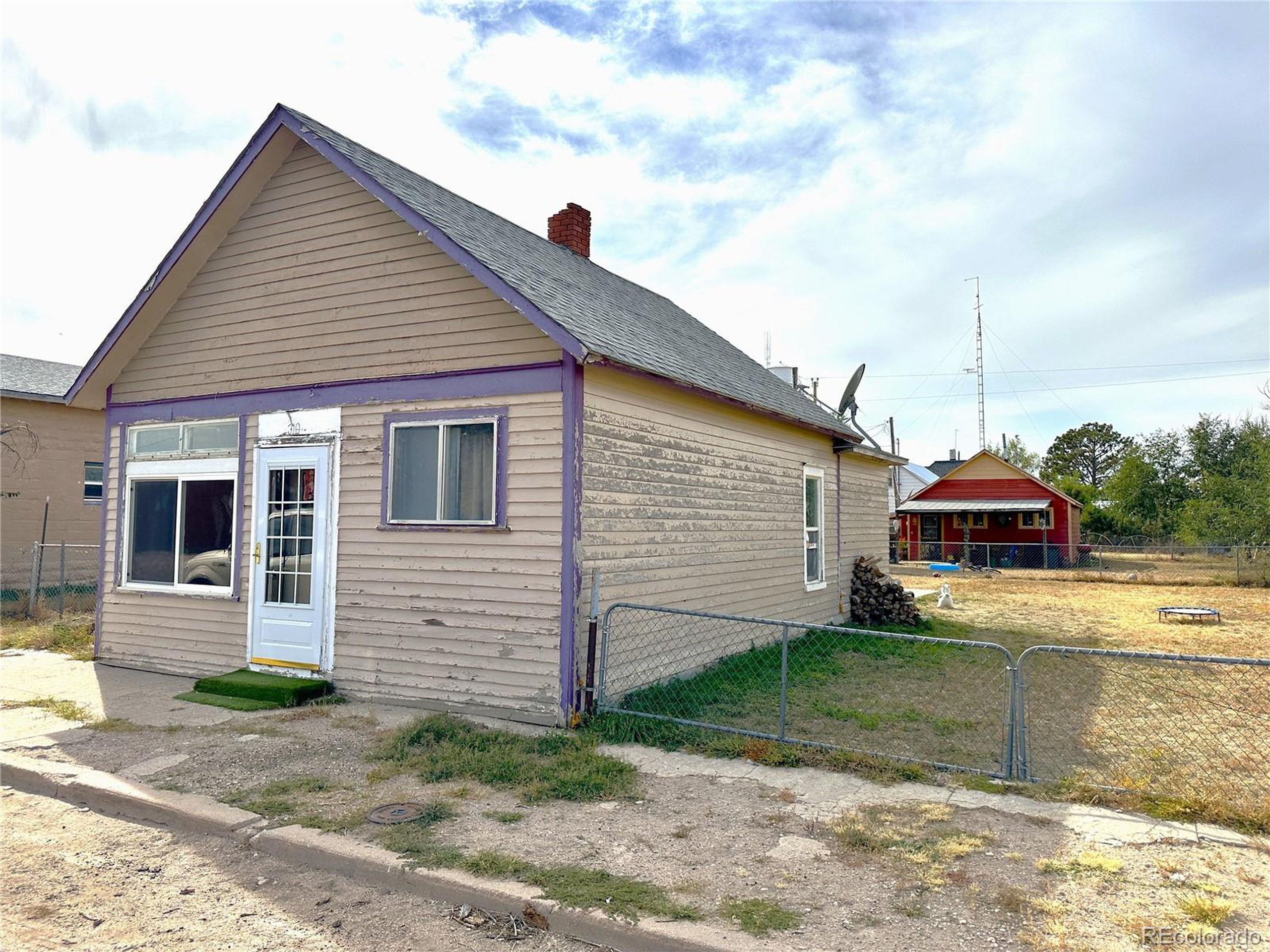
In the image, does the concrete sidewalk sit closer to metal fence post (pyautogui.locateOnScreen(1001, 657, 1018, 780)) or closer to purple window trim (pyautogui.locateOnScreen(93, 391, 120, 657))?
purple window trim (pyautogui.locateOnScreen(93, 391, 120, 657))

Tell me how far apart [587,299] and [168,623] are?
654 cm

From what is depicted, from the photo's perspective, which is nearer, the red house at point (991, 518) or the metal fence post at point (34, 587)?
the metal fence post at point (34, 587)

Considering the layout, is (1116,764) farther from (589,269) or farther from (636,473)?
(589,269)

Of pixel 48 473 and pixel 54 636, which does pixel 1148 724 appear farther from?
pixel 48 473

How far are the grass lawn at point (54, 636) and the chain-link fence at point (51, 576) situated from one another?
1.69m

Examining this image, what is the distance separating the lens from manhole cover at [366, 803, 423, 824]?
5.03 meters

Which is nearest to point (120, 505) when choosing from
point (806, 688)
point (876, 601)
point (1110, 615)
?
point (806, 688)

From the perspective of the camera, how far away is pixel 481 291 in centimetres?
787

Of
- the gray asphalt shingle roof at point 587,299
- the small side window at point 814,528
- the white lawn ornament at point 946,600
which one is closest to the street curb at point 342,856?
the gray asphalt shingle roof at point 587,299

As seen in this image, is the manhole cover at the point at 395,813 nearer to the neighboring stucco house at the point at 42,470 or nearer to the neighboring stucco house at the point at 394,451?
the neighboring stucco house at the point at 394,451

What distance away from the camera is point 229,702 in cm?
824

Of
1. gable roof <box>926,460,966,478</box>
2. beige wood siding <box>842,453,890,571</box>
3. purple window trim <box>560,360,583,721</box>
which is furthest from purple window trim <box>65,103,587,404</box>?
gable roof <box>926,460,966,478</box>

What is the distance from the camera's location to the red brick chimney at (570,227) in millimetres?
13977

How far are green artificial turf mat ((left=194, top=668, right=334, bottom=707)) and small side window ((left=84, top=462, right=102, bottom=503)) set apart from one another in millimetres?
13122
